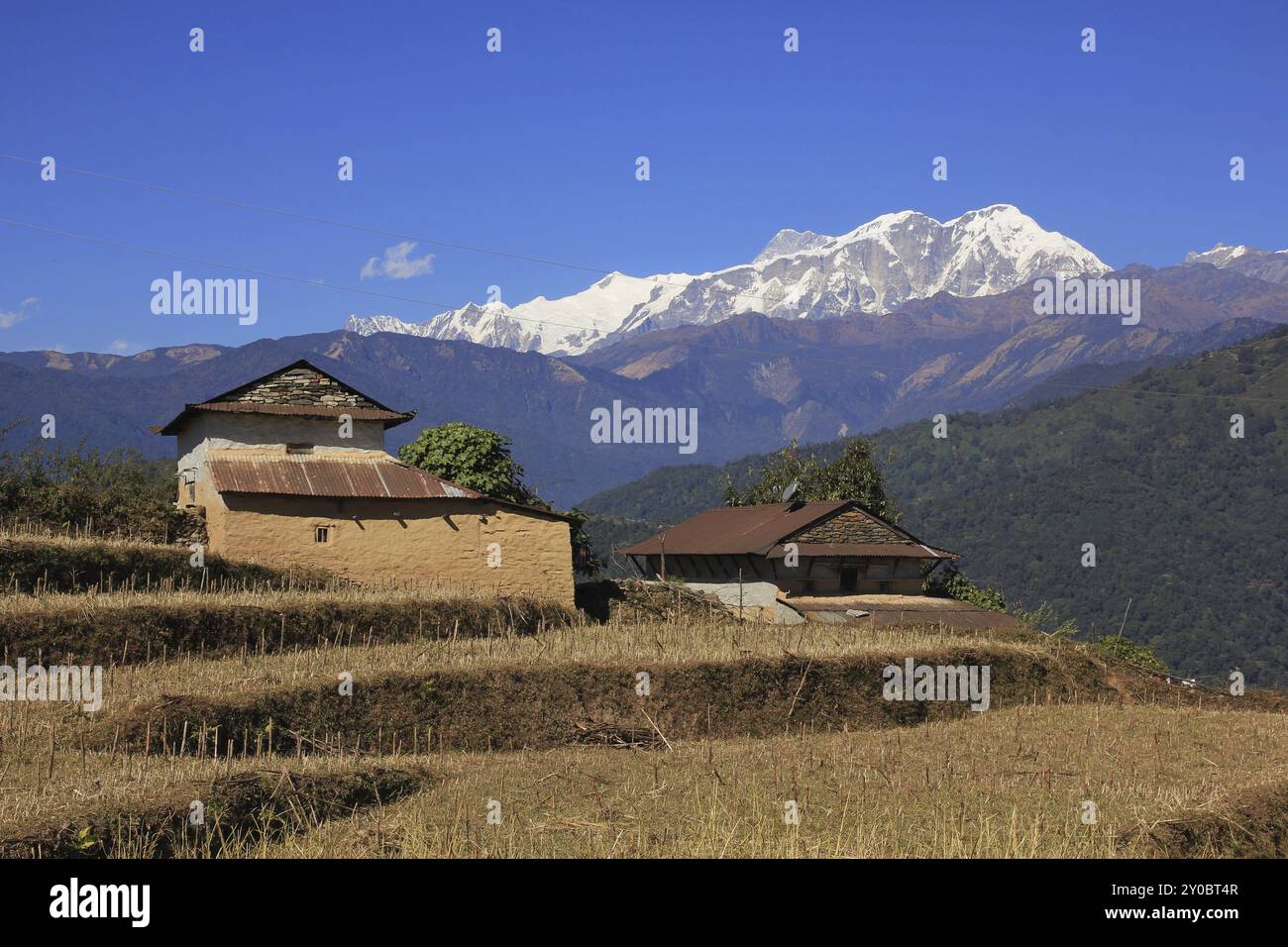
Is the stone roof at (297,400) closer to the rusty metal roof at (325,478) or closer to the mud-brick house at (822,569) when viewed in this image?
the rusty metal roof at (325,478)

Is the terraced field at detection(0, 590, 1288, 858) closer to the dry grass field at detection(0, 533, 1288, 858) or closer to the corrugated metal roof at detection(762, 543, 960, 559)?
the dry grass field at detection(0, 533, 1288, 858)

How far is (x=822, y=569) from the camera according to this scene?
44.3 meters

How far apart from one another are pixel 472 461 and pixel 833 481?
23.4 m

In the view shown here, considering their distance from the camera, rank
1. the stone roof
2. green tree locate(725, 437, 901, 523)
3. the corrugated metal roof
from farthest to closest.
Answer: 1. green tree locate(725, 437, 901, 523)
2. the corrugated metal roof
3. the stone roof

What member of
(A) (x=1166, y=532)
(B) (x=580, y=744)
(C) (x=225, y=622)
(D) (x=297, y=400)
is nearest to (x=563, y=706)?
(B) (x=580, y=744)

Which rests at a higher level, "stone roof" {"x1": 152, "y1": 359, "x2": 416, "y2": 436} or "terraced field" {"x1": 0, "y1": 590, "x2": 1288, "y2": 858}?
"stone roof" {"x1": 152, "y1": 359, "x2": 416, "y2": 436}

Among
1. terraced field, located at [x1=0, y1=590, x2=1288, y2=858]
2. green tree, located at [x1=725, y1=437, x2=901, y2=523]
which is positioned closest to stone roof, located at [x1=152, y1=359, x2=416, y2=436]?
terraced field, located at [x1=0, y1=590, x2=1288, y2=858]

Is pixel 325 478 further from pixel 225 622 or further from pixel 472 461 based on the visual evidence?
pixel 225 622

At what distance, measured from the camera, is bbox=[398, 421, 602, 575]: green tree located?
154ft

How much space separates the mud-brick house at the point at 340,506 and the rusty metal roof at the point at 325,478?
1.5 inches

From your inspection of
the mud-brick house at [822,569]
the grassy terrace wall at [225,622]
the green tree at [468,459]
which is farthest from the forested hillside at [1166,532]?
the grassy terrace wall at [225,622]

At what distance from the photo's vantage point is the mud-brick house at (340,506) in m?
36.8

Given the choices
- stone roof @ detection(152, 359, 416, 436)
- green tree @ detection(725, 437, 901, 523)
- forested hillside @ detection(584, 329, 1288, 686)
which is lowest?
forested hillside @ detection(584, 329, 1288, 686)

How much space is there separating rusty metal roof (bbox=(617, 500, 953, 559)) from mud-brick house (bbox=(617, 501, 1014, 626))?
48 millimetres
